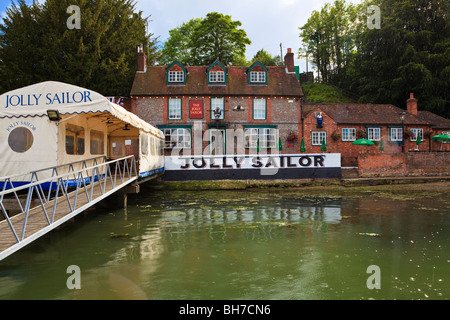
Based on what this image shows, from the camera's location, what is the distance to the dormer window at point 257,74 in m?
28.9

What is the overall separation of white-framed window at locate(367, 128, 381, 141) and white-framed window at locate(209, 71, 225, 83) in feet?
45.3

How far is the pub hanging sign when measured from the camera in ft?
91.4

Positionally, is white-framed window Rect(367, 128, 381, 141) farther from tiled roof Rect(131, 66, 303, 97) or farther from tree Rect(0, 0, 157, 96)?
tree Rect(0, 0, 157, 96)

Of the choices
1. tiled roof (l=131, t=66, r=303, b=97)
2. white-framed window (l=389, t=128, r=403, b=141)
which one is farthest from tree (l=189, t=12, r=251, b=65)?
white-framed window (l=389, t=128, r=403, b=141)

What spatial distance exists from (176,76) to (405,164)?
19300 millimetres

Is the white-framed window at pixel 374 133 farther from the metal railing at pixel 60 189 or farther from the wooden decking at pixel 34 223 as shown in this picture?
the wooden decking at pixel 34 223

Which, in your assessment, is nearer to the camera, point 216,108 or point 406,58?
point 216,108

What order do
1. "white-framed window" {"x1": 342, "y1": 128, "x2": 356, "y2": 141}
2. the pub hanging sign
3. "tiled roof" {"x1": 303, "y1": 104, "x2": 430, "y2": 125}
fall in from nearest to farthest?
the pub hanging sign → "white-framed window" {"x1": 342, "y1": 128, "x2": 356, "y2": 141} → "tiled roof" {"x1": 303, "y1": 104, "x2": 430, "y2": 125}

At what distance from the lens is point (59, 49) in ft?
93.6

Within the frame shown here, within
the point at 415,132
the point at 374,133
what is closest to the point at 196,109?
the point at 374,133

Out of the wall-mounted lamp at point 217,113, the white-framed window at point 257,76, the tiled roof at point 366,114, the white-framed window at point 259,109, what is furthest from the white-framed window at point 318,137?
the wall-mounted lamp at point 217,113

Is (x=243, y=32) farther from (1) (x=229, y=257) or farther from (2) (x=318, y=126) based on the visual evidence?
(1) (x=229, y=257)

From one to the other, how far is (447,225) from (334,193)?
348 inches

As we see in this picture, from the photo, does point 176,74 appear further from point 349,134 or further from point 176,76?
point 349,134
